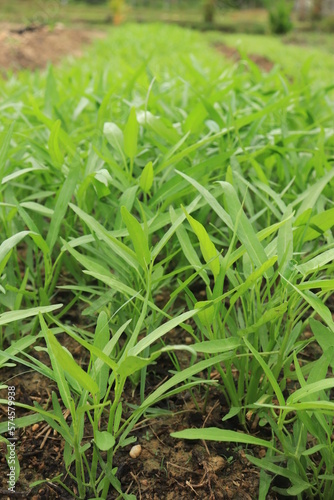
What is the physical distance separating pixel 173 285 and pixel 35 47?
9658mm

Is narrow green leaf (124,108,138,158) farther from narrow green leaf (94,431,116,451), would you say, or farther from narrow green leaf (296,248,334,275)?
narrow green leaf (94,431,116,451)

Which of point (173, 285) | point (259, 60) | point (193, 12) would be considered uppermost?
point (173, 285)

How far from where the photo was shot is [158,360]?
1.16 meters

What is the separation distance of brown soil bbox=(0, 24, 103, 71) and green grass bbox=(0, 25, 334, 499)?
5.18 m

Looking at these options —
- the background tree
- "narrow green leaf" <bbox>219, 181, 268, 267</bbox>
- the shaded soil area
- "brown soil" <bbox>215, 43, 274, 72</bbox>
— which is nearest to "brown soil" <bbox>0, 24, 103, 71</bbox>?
"brown soil" <bbox>215, 43, 274, 72</bbox>

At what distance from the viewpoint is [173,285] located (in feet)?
4.36

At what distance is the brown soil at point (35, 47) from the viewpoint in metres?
7.97

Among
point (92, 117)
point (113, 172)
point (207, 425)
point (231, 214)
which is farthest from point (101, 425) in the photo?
point (92, 117)

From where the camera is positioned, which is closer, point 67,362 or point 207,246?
point 67,362

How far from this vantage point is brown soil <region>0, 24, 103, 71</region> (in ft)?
26.1

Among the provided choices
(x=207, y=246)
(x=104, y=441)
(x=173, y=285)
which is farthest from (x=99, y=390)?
(x=173, y=285)

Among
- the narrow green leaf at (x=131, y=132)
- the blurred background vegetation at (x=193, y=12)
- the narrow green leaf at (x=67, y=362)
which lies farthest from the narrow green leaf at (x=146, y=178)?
the blurred background vegetation at (x=193, y=12)

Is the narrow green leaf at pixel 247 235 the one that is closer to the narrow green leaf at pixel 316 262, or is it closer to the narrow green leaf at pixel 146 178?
the narrow green leaf at pixel 316 262

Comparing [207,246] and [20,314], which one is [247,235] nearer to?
[207,246]
